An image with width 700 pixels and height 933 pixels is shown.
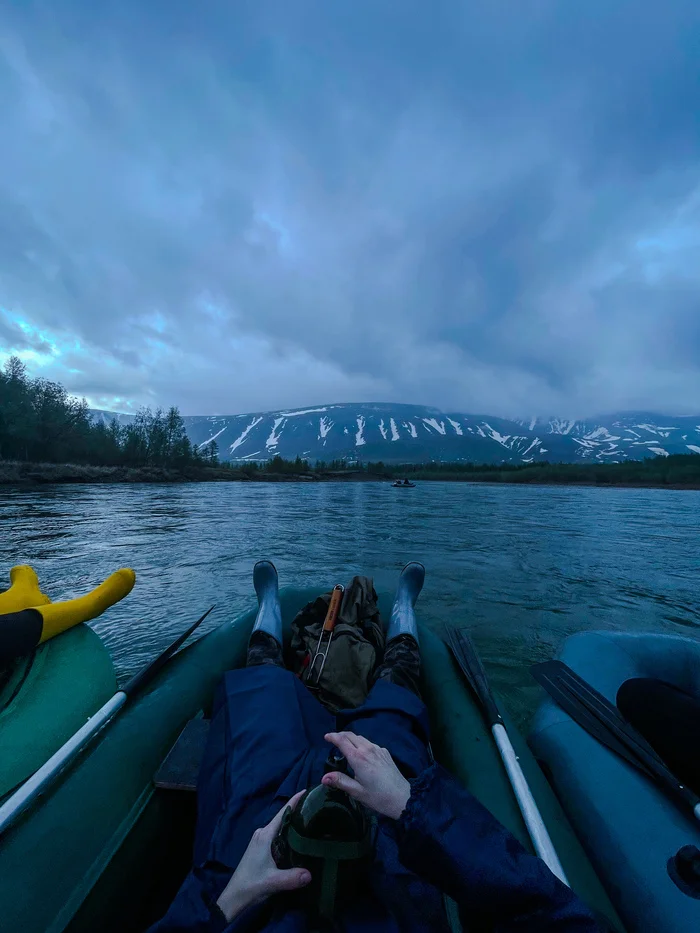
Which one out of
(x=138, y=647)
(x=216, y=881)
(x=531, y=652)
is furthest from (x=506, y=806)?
(x=138, y=647)

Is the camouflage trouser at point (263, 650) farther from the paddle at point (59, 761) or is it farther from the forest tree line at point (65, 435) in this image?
the forest tree line at point (65, 435)

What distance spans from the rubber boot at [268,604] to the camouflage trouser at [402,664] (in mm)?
1017

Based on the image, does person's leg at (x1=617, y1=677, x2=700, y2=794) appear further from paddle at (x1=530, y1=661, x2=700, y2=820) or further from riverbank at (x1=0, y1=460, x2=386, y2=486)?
riverbank at (x1=0, y1=460, x2=386, y2=486)

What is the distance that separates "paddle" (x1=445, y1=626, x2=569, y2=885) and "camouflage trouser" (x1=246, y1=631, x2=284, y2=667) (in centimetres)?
163

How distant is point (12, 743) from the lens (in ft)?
7.68

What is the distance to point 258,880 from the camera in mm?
1362

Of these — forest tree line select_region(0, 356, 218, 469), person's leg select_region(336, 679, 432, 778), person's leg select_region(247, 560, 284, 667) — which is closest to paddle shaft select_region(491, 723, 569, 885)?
person's leg select_region(336, 679, 432, 778)

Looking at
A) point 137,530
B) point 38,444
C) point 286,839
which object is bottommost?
point 137,530

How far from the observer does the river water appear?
6113mm

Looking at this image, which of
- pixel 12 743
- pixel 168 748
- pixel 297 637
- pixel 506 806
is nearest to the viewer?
pixel 506 806

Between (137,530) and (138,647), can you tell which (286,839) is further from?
(137,530)

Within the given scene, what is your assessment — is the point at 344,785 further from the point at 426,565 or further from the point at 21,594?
the point at 426,565

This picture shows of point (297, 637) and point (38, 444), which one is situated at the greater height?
point (38, 444)

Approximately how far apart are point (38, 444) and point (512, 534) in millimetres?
62356
